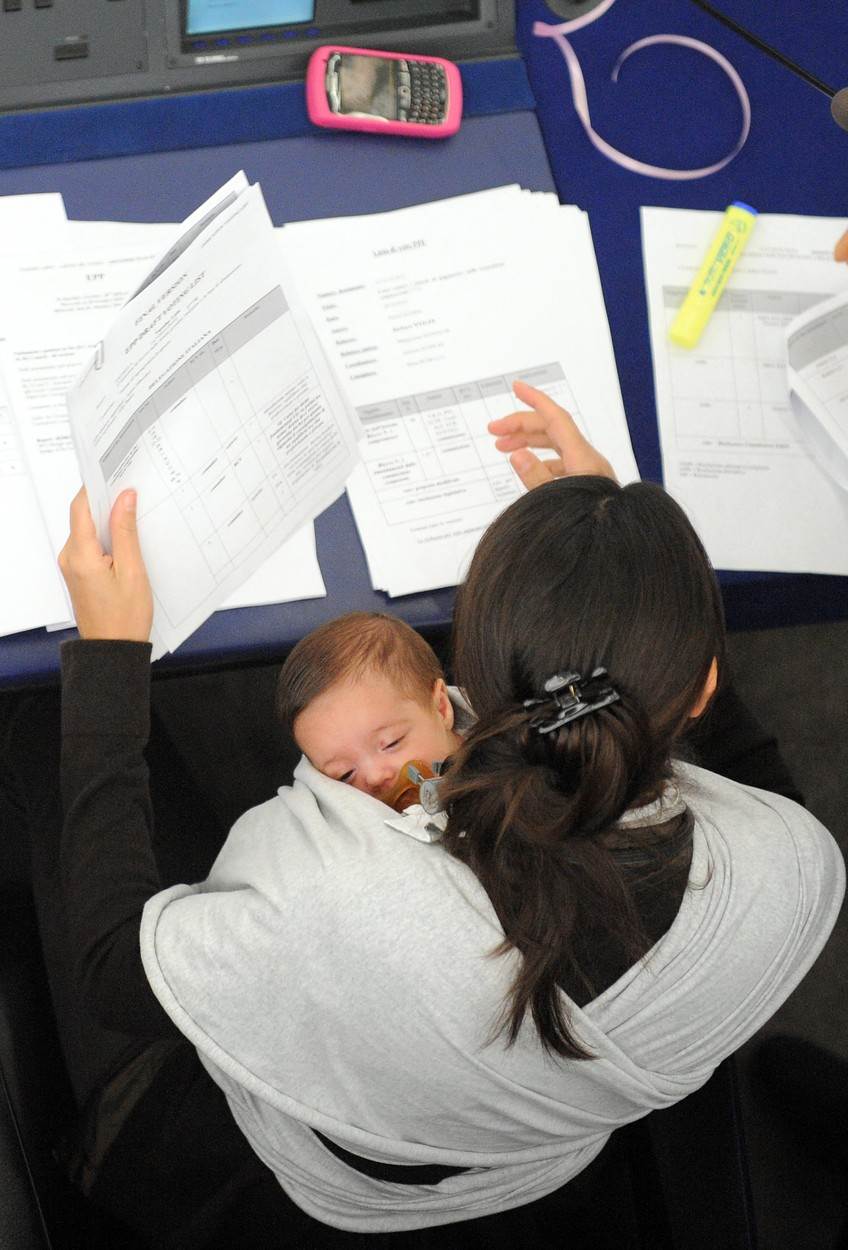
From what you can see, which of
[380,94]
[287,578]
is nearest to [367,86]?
[380,94]

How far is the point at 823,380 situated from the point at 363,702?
1.70 feet

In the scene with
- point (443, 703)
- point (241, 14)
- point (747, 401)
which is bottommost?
point (443, 703)

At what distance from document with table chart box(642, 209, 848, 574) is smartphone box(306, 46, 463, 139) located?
223 millimetres

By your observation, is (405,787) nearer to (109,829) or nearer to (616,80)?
(109,829)

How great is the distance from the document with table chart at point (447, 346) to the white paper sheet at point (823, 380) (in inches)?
6.6

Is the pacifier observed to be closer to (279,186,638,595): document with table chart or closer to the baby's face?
the baby's face

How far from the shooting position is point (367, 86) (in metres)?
1.11

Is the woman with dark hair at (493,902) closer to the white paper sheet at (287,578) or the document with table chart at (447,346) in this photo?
the white paper sheet at (287,578)

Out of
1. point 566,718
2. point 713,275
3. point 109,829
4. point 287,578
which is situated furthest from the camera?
point 713,275

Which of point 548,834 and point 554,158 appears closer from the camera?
point 548,834

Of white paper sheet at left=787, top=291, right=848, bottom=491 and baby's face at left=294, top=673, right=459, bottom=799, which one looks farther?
white paper sheet at left=787, top=291, right=848, bottom=491

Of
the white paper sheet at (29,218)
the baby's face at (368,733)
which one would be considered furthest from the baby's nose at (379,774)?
the white paper sheet at (29,218)

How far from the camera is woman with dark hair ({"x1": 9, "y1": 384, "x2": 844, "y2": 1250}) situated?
691mm

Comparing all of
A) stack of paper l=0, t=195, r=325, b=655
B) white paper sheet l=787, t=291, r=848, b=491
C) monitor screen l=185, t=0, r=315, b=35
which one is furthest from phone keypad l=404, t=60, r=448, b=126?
white paper sheet l=787, t=291, r=848, b=491
